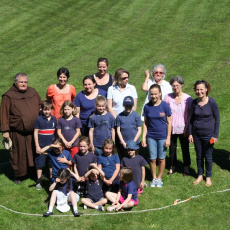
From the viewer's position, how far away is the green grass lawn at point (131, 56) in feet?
23.5

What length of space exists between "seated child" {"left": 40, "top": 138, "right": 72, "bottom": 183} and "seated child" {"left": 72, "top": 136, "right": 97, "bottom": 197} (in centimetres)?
17

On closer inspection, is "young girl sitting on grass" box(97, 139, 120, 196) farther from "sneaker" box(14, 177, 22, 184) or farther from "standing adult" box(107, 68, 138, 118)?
"sneaker" box(14, 177, 22, 184)

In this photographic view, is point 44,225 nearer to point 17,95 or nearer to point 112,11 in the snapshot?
point 17,95

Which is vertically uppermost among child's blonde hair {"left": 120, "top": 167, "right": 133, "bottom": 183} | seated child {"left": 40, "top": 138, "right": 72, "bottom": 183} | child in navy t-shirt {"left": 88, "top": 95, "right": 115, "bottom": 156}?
child in navy t-shirt {"left": 88, "top": 95, "right": 115, "bottom": 156}

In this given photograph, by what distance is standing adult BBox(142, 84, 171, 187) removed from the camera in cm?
795

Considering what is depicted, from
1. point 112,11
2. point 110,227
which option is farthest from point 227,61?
point 110,227

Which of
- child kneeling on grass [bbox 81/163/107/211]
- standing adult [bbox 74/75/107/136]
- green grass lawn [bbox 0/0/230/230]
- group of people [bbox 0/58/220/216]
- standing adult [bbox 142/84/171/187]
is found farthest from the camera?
standing adult [bbox 74/75/107/136]

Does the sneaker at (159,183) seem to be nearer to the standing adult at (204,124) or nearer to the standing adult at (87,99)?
the standing adult at (204,124)

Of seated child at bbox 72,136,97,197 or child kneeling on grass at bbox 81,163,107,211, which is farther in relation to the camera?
seated child at bbox 72,136,97,197

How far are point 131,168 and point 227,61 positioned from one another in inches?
401

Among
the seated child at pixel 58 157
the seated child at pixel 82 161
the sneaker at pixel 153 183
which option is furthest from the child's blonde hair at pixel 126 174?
the seated child at pixel 58 157

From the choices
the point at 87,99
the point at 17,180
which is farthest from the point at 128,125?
the point at 17,180

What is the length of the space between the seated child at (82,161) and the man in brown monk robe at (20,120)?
4.01ft

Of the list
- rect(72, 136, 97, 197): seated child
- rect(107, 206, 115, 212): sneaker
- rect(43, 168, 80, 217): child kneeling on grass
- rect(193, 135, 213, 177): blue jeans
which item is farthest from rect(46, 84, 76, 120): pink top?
rect(193, 135, 213, 177): blue jeans
